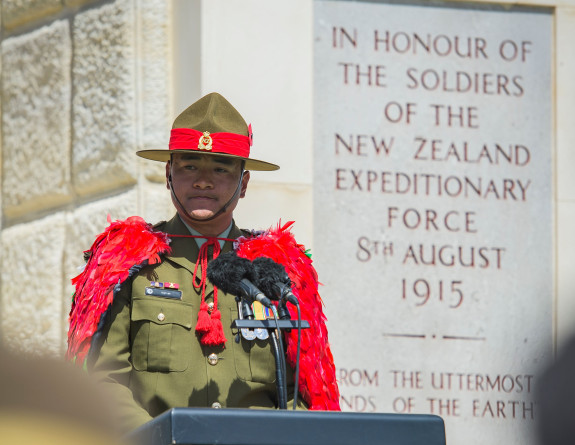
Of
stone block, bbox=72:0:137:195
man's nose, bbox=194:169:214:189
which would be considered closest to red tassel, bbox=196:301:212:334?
man's nose, bbox=194:169:214:189

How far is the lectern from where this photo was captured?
2.35 m

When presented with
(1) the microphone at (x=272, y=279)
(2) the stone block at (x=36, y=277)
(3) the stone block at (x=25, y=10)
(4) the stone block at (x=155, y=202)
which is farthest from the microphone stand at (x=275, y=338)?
(3) the stone block at (x=25, y=10)

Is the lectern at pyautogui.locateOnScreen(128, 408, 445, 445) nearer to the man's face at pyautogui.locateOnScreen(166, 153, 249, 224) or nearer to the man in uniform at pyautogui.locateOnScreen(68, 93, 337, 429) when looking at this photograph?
the man in uniform at pyautogui.locateOnScreen(68, 93, 337, 429)

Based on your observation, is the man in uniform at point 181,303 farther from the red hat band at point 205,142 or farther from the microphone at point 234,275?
the microphone at point 234,275

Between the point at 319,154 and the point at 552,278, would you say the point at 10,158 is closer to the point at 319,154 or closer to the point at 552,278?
the point at 319,154

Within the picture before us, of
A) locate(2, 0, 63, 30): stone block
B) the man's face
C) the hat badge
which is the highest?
locate(2, 0, 63, 30): stone block

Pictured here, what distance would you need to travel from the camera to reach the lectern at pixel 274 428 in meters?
2.35

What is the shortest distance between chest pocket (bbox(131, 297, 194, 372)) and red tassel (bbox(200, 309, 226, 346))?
0.05 meters

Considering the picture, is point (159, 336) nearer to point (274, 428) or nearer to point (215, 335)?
point (215, 335)

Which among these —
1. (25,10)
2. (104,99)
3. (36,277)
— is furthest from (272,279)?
(25,10)

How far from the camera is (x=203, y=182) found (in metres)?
3.98

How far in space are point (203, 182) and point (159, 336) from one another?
0.53 m

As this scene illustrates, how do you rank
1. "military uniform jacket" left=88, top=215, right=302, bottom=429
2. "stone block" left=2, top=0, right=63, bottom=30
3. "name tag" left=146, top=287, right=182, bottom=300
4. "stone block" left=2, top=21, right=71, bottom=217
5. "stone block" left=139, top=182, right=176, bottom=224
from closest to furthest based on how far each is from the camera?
"military uniform jacket" left=88, top=215, right=302, bottom=429
"name tag" left=146, top=287, right=182, bottom=300
"stone block" left=139, top=182, right=176, bottom=224
"stone block" left=2, top=21, right=71, bottom=217
"stone block" left=2, top=0, right=63, bottom=30

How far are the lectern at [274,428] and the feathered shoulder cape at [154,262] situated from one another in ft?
4.39
